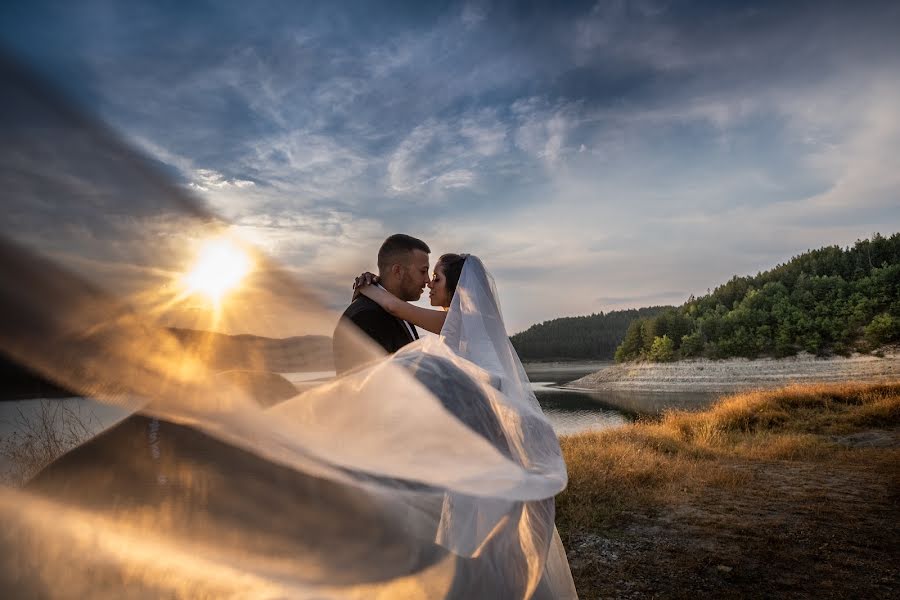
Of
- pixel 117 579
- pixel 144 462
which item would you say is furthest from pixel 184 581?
pixel 144 462

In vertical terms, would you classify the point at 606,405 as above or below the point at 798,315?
below

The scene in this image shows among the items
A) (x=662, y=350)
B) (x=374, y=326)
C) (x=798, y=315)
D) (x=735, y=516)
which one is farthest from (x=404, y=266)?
(x=662, y=350)

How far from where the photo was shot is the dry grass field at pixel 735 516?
209 inches

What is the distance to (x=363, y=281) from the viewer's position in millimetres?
4996

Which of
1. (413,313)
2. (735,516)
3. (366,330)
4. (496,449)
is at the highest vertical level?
(413,313)

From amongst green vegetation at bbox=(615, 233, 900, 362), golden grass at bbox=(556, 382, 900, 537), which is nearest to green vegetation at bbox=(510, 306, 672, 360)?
green vegetation at bbox=(615, 233, 900, 362)

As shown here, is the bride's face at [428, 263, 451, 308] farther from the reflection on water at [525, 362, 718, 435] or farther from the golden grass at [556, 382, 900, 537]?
the reflection on water at [525, 362, 718, 435]

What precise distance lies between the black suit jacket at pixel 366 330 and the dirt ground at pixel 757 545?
3248mm

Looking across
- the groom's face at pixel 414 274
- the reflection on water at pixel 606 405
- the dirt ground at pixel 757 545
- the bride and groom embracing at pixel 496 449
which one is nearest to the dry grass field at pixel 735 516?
the dirt ground at pixel 757 545

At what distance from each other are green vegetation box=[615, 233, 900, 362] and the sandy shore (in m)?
2.43

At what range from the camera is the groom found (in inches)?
179

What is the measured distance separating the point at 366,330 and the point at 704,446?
13.2 meters

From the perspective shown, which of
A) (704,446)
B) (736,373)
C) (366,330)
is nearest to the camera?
(366,330)

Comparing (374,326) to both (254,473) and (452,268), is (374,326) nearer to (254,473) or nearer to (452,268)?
(452,268)
